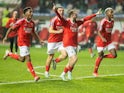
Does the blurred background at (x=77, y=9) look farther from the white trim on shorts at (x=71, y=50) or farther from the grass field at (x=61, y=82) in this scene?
the white trim on shorts at (x=71, y=50)

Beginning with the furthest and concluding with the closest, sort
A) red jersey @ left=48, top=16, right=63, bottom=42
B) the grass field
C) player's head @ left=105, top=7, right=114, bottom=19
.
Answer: red jersey @ left=48, top=16, right=63, bottom=42
player's head @ left=105, top=7, right=114, bottom=19
the grass field

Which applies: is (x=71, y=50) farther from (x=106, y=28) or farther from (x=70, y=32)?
(x=106, y=28)

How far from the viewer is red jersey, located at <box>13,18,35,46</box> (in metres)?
15.8

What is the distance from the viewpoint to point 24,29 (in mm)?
15914

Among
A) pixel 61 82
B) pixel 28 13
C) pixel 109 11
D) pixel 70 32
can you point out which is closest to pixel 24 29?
pixel 28 13

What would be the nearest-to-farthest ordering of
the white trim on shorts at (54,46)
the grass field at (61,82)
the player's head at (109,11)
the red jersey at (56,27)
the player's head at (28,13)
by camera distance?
the grass field at (61,82), the player's head at (28,13), the player's head at (109,11), the red jersey at (56,27), the white trim on shorts at (54,46)

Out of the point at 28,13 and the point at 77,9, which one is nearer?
the point at 28,13

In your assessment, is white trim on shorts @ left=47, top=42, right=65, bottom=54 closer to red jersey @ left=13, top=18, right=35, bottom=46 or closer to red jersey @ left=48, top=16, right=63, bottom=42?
red jersey @ left=48, top=16, right=63, bottom=42

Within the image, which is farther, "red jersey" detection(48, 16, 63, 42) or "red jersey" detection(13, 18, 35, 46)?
"red jersey" detection(48, 16, 63, 42)

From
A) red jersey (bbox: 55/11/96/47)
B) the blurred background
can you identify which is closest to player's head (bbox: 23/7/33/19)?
red jersey (bbox: 55/11/96/47)

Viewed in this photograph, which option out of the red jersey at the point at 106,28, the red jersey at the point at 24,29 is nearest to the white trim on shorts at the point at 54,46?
the red jersey at the point at 106,28

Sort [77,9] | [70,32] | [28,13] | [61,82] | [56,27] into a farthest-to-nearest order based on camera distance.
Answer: [77,9] → [56,27] → [70,32] → [28,13] → [61,82]

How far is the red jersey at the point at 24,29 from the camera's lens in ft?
52.0

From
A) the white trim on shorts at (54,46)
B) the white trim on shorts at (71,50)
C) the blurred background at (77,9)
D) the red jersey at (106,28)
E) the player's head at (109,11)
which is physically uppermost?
the player's head at (109,11)
